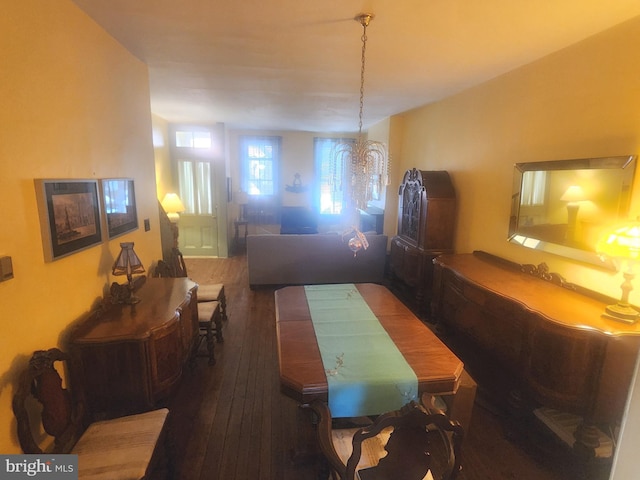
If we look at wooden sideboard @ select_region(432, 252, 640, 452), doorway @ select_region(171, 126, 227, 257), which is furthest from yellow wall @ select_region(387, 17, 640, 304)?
doorway @ select_region(171, 126, 227, 257)

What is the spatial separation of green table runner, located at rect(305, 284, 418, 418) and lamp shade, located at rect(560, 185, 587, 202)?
5.60ft

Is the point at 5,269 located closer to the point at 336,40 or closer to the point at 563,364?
the point at 336,40

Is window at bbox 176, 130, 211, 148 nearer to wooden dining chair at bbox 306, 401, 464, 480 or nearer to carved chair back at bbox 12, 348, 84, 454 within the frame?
carved chair back at bbox 12, 348, 84, 454

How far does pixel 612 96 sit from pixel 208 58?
3016 millimetres

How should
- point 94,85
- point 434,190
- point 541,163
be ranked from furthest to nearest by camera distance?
point 434,190, point 541,163, point 94,85

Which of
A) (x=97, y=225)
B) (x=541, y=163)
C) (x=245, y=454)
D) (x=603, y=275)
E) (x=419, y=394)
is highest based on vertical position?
(x=541, y=163)

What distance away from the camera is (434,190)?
3.90 m

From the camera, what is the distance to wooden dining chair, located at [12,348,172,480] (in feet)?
4.51

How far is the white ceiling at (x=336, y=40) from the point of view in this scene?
6.25 feet

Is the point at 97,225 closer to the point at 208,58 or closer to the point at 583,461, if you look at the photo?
the point at 208,58

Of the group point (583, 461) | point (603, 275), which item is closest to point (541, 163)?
point (603, 275)

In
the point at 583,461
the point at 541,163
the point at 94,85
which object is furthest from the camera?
the point at 541,163

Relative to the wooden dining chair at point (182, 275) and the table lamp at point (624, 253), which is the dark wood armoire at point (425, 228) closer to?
the table lamp at point (624, 253)

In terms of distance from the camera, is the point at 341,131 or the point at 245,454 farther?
the point at 341,131
